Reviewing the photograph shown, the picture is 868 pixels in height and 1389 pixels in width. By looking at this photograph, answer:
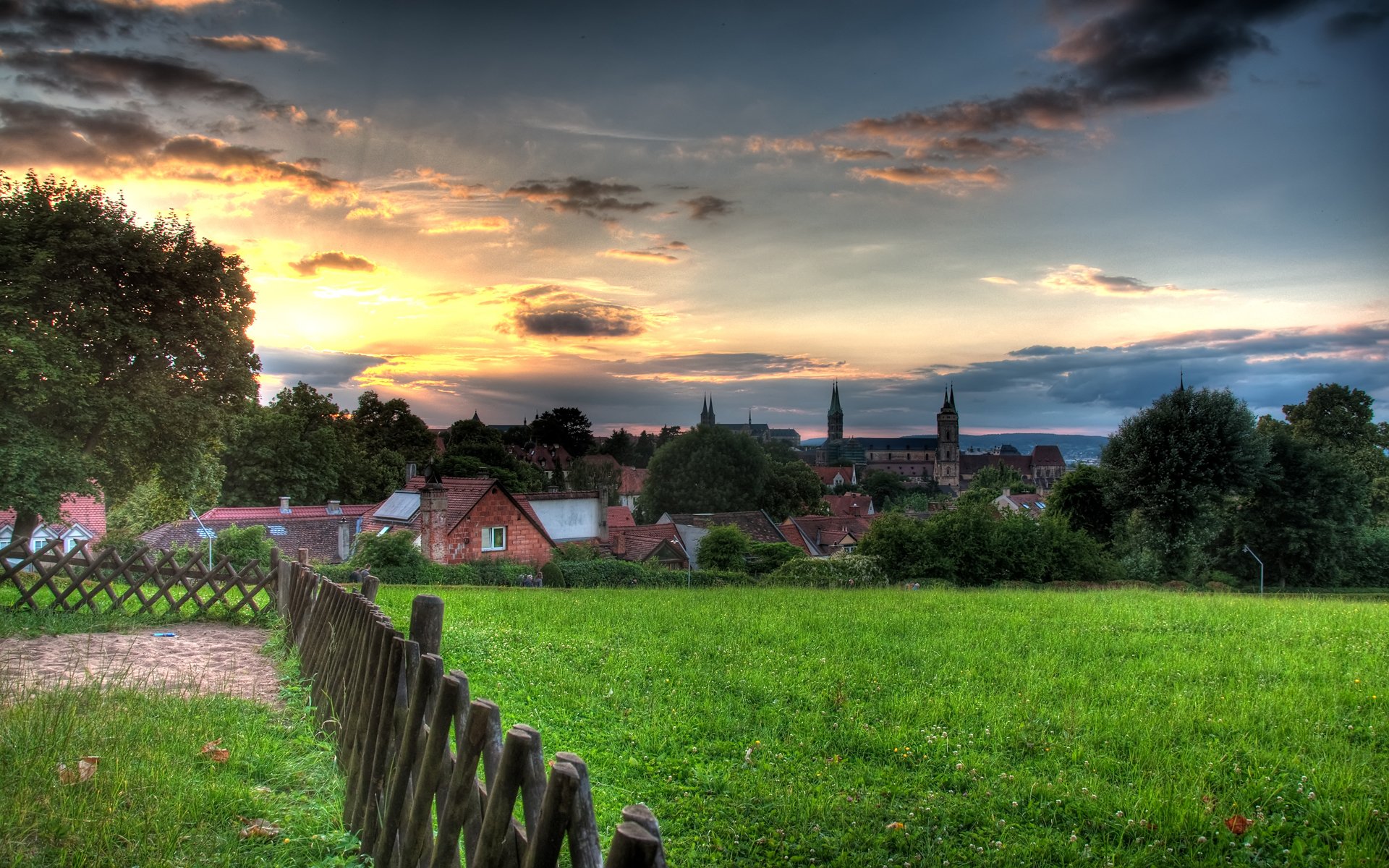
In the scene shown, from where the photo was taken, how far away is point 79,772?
4.70 m

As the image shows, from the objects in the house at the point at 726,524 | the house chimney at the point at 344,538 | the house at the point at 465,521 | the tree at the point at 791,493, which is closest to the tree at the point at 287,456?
the house chimney at the point at 344,538

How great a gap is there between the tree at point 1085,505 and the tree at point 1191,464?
467cm

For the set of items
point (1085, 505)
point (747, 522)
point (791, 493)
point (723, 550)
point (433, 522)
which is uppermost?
point (1085, 505)

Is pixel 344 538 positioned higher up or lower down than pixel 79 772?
lower down

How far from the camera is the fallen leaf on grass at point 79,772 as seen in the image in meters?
4.56

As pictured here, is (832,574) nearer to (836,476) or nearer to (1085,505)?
(1085,505)

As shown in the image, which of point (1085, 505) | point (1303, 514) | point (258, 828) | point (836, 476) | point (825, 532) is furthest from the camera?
point (836, 476)

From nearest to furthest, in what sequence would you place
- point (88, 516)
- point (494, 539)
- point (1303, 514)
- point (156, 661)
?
point (156, 661) → point (494, 539) → point (88, 516) → point (1303, 514)

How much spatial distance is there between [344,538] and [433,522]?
9312mm

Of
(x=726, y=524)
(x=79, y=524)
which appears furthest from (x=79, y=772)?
(x=726, y=524)

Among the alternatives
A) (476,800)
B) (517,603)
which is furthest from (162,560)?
(476,800)

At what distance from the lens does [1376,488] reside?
5844cm

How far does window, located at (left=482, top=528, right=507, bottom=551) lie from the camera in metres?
38.7

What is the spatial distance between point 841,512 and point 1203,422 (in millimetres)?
62549
